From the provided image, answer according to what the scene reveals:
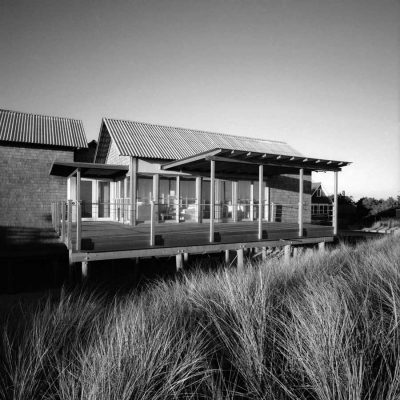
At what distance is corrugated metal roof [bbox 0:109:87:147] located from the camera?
43.3 ft

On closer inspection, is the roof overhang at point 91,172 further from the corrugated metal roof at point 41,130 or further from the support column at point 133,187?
the corrugated metal roof at point 41,130

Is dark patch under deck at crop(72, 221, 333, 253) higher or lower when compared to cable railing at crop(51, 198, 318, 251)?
lower

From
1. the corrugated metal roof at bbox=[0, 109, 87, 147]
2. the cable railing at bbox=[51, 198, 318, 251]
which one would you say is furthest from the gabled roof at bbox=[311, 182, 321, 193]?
the corrugated metal roof at bbox=[0, 109, 87, 147]

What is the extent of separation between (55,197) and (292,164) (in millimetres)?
10759

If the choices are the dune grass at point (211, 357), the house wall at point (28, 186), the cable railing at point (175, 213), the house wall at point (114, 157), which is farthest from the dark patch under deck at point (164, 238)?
the house wall at point (28, 186)

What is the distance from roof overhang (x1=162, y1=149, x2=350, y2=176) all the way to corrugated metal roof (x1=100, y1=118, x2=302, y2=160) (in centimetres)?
111

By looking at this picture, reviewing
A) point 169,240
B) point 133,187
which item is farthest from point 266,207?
point 169,240

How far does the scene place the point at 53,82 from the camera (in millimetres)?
15008

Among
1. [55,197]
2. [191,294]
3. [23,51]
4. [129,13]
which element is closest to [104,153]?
[55,197]

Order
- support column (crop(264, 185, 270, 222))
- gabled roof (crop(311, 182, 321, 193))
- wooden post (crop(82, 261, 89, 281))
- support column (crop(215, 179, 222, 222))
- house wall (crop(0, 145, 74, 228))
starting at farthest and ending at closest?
1. gabled roof (crop(311, 182, 321, 193))
2. support column (crop(264, 185, 270, 222))
3. support column (crop(215, 179, 222, 222))
4. house wall (crop(0, 145, 74, 228))
5. wooden post (crop(82, 261, 89, 281))

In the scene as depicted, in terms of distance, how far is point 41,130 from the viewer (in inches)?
553

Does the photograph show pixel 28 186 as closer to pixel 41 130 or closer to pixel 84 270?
pixel 41 130

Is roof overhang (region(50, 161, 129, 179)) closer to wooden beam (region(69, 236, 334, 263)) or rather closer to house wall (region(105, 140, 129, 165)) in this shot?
house wall (region(105, 140, 129, 165))

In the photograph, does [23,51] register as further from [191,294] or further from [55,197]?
[191,294]
